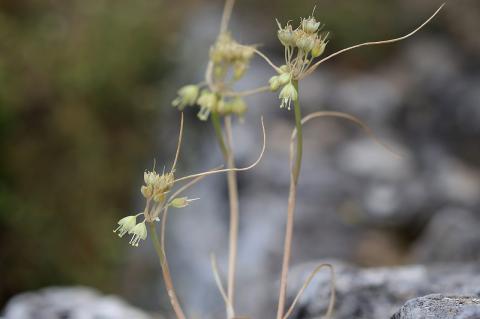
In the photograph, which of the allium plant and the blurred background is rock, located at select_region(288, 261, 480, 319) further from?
the blurred background

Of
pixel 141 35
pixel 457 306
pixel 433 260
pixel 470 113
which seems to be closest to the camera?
pixel 457 306

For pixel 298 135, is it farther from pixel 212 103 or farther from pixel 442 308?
pixel 442 308

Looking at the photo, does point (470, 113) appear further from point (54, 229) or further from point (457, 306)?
point (457, 306)

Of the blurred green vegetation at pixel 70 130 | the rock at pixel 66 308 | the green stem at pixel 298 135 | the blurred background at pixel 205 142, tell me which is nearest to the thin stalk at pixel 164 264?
the green stem at pixel 298 135

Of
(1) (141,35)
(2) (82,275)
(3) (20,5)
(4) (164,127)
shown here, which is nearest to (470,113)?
(4) (164,127)

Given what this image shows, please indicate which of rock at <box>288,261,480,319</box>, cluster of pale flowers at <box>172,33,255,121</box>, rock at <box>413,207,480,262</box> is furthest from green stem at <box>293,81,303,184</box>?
rock at <box>413,207,480,262</box>

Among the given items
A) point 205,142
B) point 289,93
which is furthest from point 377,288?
point 205,142
